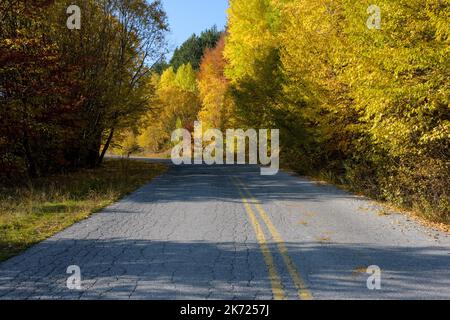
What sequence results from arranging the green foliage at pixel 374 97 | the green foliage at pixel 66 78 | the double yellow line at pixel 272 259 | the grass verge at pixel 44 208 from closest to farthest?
A: the double yellow line at pixel 272 259, the grass verge at pixel 44 208, the green foliage at pixel 374 97, the green foliage at pixel 66 78

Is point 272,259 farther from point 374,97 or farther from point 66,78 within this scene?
point 66,78

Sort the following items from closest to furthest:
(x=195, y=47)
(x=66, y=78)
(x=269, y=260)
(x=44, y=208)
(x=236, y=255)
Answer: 1. (x=269, y=260)
2. (x=236, y=255)
3. (x=44, y=208)
4. (x=66, y=78)
5. (x=195, y=47)

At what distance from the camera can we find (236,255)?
21.3ft

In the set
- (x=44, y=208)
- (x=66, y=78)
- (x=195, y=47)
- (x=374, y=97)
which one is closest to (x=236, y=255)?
(x=374, y=97)

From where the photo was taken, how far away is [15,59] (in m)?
13.0

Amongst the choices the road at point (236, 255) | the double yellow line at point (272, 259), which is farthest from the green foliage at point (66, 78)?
the double yellow line at point (272, 259)

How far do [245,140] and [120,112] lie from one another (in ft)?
48.6

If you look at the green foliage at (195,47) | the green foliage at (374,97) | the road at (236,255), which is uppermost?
the green foliage at (195,47)

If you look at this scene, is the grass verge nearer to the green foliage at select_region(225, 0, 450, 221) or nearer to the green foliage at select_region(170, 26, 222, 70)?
the green foliage at select_region(225, 0, 450, 221)

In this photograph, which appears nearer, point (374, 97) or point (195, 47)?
point (374, 97)

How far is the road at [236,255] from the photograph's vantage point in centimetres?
499

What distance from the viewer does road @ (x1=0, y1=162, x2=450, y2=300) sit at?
499 centimetres

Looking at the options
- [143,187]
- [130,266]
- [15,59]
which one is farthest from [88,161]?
[130,266]

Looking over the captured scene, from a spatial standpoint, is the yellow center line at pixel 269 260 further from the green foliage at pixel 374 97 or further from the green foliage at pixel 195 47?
the green foliage at pixel 195 47
